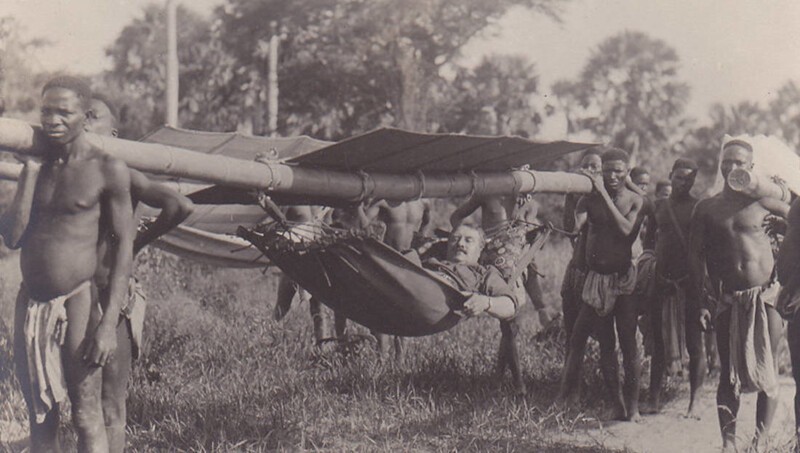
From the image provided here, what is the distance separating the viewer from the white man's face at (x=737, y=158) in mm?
3996

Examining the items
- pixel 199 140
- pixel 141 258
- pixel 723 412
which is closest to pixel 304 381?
pixel 723 412

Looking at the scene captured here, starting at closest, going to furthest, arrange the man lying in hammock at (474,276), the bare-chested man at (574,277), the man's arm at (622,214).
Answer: the man lying in hammock at (474,276)
the man's arm at (622,214)
the bare-chested man at (574,277)

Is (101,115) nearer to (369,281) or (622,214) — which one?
(369,281)

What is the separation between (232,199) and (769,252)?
2.57 m

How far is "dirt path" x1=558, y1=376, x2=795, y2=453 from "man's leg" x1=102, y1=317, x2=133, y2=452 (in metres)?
2.27

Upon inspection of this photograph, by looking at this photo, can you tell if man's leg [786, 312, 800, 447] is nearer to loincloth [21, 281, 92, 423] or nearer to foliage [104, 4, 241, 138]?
loincloth [21, 281, 92, 423]

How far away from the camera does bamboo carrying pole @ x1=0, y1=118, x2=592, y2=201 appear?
286 centimetres

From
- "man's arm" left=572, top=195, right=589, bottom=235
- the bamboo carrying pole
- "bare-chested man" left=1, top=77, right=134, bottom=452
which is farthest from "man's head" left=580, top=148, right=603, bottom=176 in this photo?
"bare-chested man" left=1, top=77, right=134, bottom=452

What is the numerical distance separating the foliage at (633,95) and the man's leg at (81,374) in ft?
59.6

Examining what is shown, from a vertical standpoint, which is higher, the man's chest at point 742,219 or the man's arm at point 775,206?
the man's arm at point 775,206

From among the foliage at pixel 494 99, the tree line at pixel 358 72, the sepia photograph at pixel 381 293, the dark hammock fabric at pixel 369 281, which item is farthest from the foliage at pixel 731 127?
the dark hammock fabric at pixel 369 281

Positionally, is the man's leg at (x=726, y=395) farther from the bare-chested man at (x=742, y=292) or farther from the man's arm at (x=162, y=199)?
the man's arm at (x=162, y=199)

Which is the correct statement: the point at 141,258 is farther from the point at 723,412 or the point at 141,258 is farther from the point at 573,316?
the point at 723,412

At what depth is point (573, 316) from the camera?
525 cm
